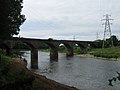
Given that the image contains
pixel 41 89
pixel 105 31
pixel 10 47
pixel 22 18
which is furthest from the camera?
pixel 105 31

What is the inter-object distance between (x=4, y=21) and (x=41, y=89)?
9717 mm

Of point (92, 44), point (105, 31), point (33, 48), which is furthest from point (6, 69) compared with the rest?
point (92, 44)

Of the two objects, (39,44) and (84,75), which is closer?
(84,75)

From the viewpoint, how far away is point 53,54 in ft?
410

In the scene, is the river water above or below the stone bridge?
below

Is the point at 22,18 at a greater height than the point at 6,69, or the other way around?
the point at 22,18

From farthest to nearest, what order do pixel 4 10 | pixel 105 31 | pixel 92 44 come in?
1. pixel 92 44
2. pixel 105 31
3. pixel 4 10

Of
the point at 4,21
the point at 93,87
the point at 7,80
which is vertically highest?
the point at 4,21

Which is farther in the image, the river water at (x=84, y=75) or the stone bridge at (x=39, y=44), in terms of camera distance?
the stone bridge at (x=39, y=44)

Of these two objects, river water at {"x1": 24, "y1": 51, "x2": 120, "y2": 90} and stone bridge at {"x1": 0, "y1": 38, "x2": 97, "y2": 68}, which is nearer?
river water at {"x1": 24, "y1": 51, "x2": 120, "y2": 90}

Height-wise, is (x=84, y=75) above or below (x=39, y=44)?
below

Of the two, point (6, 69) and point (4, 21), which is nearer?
point (6, 69)

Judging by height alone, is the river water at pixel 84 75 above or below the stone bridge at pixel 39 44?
below

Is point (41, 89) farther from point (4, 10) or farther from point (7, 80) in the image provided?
point (4, 10)
